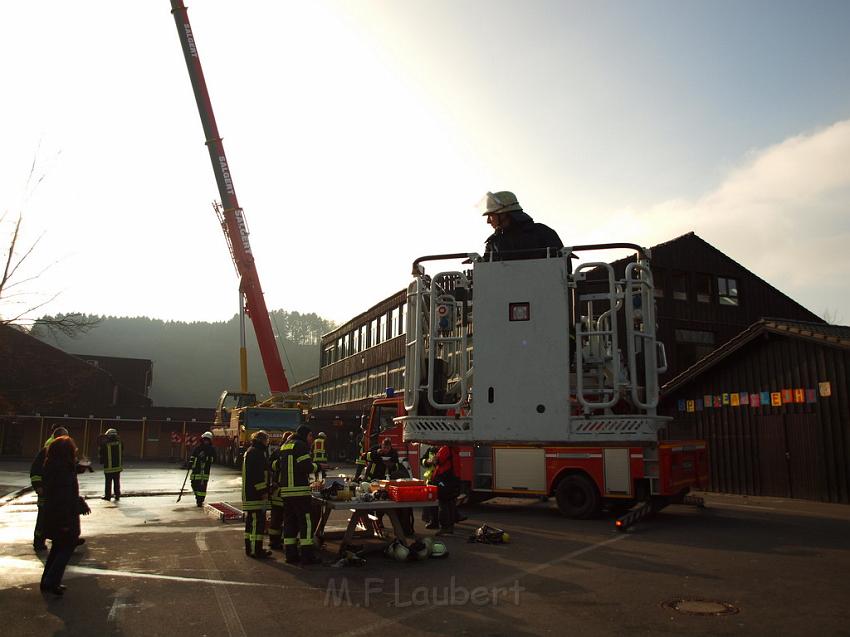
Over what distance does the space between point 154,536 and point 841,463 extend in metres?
15.5

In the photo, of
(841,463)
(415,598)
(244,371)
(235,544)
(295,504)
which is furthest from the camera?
(244,371)

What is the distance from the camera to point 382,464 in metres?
12.5

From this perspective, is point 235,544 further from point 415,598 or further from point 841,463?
point 841,463

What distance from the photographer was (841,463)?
53.0 feet

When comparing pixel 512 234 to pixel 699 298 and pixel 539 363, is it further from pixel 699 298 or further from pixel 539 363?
pixel 699 298

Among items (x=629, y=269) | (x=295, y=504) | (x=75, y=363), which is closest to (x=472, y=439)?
(x=295, y=504)

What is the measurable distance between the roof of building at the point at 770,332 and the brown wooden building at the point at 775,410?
0.03m

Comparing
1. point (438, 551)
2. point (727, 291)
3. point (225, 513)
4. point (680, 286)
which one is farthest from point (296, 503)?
point (727, 291)

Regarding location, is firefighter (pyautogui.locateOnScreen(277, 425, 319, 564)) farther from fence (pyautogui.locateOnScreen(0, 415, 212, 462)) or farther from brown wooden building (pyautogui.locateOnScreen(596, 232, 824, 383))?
fence (pyautogui.locateOnScreen(0, 415, 212, 462))

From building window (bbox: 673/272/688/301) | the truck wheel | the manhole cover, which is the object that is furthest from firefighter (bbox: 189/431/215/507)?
building window (bbox: 673/272/688/301)

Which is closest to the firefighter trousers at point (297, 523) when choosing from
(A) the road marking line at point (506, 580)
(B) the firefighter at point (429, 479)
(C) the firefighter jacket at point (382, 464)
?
(A) the road marking line at point (506, 580)

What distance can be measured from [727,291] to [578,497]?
71.2 feet

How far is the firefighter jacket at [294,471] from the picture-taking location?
8.45 meters

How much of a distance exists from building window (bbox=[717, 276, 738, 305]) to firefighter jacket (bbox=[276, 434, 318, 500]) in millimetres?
26241
